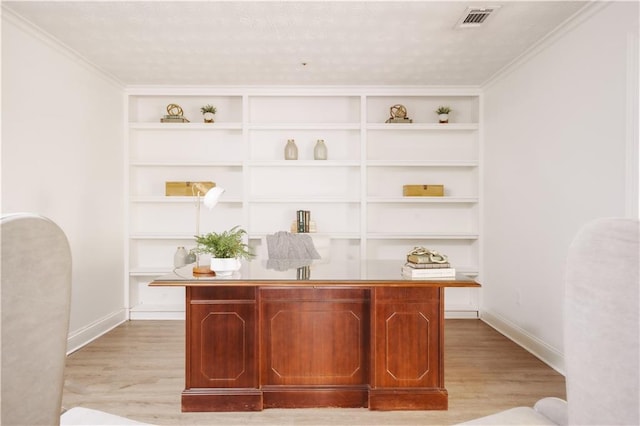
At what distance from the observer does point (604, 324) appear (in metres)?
0.70

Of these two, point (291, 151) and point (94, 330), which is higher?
point (291, 151)

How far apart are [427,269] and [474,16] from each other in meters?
1.95

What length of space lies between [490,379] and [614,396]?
2.52 meters

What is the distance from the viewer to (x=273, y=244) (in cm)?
342

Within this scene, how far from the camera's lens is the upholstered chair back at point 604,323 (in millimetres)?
668

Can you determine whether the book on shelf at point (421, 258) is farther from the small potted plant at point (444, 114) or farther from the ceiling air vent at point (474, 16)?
the small potted plant at point (444, 114)

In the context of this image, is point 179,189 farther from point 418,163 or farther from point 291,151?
point 418,163

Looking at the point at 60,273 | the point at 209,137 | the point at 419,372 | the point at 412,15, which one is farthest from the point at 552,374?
the point at 209,137

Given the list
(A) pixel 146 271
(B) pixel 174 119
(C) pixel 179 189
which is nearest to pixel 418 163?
(C) pixel 179 189

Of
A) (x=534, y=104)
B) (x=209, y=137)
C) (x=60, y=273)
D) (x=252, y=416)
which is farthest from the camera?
(x=209, y=137)

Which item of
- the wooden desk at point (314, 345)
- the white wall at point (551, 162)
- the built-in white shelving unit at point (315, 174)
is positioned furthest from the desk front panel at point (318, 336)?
the built-in white shelving unit at point (315, 174)

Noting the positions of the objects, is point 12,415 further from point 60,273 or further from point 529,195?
point 529,195

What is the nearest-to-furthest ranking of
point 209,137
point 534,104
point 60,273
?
point 60,273 → point 534,104 → point 209,137

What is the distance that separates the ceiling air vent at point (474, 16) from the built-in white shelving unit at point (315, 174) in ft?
5.71
